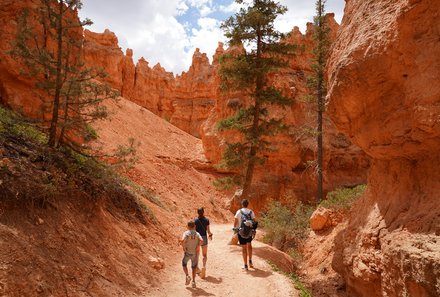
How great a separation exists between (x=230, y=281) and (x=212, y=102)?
4752 centimetres

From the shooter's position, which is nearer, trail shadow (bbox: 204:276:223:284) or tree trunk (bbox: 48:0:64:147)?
trail shadow (bbox: 204:276:223:284)

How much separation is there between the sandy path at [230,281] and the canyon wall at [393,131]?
208 centimetres

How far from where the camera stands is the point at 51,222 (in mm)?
7176

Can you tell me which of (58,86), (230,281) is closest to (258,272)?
(230,281)

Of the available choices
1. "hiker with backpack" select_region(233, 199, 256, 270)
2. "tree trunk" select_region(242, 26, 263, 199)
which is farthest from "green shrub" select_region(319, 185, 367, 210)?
"hiker with backpack" select_region(233, 199, 256, 270)

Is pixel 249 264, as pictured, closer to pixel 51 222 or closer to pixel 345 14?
pixel 51 222

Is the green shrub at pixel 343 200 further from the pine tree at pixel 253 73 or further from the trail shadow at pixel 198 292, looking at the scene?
the trail shadow at pixel 198 292

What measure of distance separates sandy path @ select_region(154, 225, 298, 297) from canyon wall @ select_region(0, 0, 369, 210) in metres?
5.95

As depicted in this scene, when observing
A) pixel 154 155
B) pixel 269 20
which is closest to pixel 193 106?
pixel 154 155

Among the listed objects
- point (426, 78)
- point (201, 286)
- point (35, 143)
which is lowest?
point (201, 286)

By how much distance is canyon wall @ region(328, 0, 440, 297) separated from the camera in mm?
6641

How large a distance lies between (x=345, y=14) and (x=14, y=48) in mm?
9041

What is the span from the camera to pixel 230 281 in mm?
8875

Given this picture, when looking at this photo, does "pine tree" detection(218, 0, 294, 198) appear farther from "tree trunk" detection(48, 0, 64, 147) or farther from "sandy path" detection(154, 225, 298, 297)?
"tree trunk" detection(48, 0, 64, 147)
